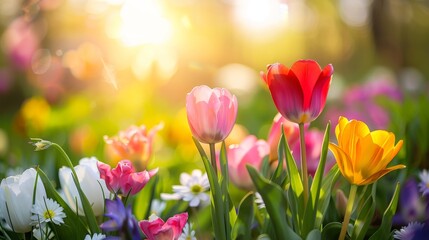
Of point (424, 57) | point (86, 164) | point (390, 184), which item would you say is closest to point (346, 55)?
point (424, 57)

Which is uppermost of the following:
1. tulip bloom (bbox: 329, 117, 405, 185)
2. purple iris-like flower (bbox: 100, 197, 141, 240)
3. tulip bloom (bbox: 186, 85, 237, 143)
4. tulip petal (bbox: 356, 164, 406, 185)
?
tulip bloom (bbox: 186, 85, 237, 143)

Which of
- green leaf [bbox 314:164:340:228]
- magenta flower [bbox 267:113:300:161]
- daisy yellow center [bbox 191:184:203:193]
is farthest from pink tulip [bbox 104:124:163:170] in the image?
green leaf [bbox 314:164:340:228]

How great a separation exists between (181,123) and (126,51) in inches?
56.1

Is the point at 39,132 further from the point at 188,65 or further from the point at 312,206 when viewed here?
the point at 188,65

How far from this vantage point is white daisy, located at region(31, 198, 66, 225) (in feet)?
2.89

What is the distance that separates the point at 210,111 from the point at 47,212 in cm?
29

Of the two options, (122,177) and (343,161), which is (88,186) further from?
(343,161)

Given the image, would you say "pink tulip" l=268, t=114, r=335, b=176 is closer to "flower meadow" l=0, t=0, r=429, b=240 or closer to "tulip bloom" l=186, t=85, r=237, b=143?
"flower meadow" l=0, t=0, r=429, b=240

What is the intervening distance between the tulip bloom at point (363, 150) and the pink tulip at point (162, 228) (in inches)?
9.6

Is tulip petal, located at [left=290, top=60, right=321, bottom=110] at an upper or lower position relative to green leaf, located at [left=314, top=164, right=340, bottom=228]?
upper

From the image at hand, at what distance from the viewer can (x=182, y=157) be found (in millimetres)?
2068

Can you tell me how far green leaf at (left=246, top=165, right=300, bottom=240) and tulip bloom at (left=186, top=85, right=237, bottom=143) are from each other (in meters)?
0.14

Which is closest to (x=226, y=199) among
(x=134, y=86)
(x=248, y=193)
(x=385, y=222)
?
(x=248, y=193)

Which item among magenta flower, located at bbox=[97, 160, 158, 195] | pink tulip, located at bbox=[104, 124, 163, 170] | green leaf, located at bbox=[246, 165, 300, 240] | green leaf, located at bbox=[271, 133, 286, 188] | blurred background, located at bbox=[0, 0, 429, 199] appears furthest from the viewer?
blurred background, located at bbox=[0, 0, 429, 199]
